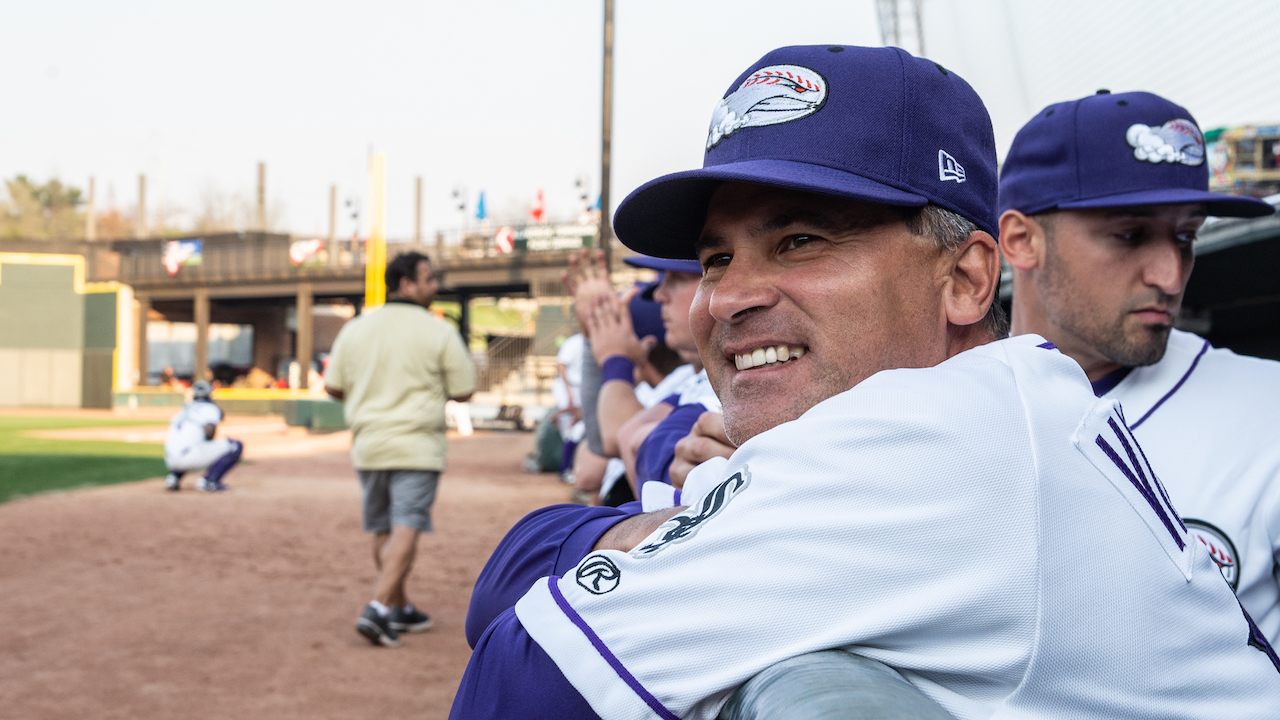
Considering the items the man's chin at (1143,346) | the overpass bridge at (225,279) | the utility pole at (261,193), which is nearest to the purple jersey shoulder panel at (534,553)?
the man's chin at (1143,346)

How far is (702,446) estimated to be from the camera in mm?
1740

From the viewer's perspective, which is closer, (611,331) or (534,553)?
(534,553)

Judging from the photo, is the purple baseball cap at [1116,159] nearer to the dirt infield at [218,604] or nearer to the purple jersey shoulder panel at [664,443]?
the purple jersey shoulder panel at [664,443]

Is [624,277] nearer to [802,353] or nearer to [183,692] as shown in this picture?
[183,692]

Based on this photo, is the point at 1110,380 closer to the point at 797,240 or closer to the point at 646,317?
the point at 797,240

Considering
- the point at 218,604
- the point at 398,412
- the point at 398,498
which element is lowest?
the point at 218,604

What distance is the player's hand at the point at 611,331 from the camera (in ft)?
10.9

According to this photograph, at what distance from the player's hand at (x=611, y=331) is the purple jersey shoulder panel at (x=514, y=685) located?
2285 millimetres

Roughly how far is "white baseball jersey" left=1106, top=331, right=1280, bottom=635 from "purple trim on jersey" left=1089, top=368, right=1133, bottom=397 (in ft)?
0.09

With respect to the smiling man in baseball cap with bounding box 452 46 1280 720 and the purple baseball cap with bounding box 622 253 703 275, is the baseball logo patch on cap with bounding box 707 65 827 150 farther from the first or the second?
the purple baseball cap with bounding box 622 253 703 275

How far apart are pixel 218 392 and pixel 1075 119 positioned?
34.5 metres

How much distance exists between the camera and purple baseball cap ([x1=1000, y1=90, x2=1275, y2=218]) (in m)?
1.97

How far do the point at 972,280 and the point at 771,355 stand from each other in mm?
316

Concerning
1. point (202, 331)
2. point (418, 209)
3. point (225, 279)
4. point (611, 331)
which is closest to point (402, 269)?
point (611, 331)
